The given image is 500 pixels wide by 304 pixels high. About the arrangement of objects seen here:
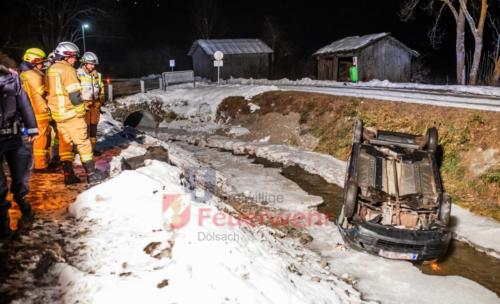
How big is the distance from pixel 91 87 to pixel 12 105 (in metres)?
3.07

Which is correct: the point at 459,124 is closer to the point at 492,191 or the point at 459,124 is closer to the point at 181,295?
the point at 492,191

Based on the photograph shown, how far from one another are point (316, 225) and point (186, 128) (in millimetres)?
13527

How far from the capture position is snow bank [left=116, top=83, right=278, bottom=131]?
826 inches

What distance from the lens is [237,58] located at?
3934 centimetres

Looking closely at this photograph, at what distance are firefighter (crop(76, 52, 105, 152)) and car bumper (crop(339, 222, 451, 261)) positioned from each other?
588 centimetres

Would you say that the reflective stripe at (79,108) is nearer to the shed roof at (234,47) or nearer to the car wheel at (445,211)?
the car wheel at (445,211)

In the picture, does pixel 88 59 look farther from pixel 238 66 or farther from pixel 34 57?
pixel 238 66

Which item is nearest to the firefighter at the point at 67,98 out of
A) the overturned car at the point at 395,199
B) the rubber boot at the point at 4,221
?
the rubber boot at the point at 4,221

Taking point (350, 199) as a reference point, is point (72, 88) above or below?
above

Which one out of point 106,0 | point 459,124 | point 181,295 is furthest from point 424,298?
point 106,0

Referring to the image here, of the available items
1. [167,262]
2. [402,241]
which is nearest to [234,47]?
[402,241]

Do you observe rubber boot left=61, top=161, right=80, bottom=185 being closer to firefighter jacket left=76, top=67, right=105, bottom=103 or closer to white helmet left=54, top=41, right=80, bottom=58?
firefighter jacket left=76, top=67, right=105, bottom=103

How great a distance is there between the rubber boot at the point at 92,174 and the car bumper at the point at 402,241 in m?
4.78

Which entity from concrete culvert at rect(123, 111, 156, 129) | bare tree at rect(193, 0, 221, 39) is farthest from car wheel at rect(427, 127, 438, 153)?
bare tree at rect(193, 0, 221, 39)
